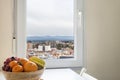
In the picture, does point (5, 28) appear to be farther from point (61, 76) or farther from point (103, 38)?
point (103, 38)

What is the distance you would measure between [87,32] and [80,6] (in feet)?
0.99

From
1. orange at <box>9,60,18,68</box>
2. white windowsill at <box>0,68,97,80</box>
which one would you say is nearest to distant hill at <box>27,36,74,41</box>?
white windowsill at <box>0,68,97,80</box>

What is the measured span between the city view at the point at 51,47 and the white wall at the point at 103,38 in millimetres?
217

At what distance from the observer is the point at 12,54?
235 cm

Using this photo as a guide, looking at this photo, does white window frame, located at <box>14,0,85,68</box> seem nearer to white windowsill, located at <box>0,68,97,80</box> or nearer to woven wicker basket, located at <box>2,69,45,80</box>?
white windowsill, located at <box>0,68,97,80</box>

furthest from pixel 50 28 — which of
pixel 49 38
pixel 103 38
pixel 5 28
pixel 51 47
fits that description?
pixel 103 38

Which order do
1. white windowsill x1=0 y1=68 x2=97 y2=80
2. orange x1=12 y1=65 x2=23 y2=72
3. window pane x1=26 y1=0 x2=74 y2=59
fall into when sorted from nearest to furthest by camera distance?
orange x1=12 y1=65 x2=23 y2=72 < white windowsill x1=0 y1=68 x2=97 y2=80 < window pane x1=26 y1=0 x2=74 y2=59

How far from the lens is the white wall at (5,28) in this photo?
7.55 feet

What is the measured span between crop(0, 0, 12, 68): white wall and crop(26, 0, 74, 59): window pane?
0.22 m

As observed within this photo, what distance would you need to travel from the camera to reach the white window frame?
7.80 feet

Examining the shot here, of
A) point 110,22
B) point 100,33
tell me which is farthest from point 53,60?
point 110,22

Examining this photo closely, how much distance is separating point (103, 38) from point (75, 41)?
0.32 meters

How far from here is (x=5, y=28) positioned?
2314 mm

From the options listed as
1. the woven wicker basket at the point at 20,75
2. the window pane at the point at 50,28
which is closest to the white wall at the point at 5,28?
the window pane at the point at 50,28
